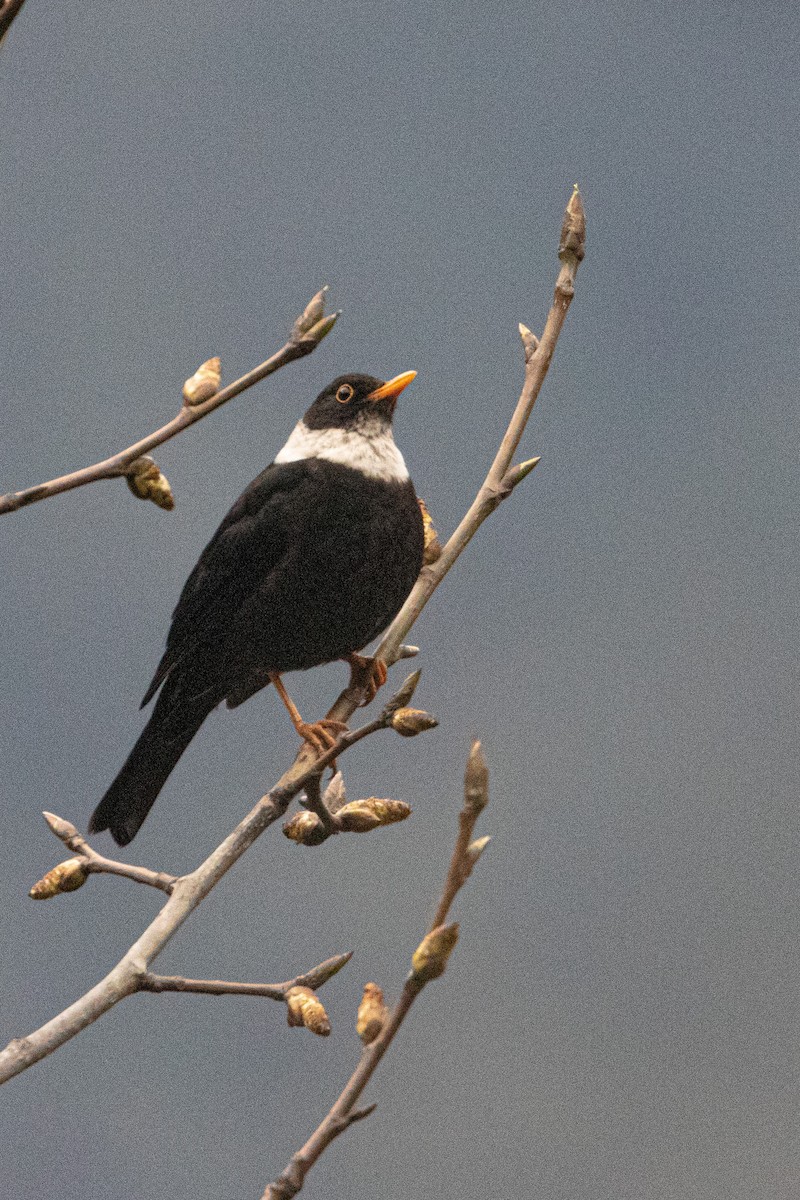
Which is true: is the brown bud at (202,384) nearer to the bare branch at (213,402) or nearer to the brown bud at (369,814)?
the bare branch at (213,402)

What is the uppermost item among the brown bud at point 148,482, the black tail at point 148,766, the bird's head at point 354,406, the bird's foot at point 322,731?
the bird's head at point 354,406

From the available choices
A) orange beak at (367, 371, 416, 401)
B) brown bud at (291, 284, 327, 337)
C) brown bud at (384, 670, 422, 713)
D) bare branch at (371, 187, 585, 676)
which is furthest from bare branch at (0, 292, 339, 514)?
orange beak at (367, 371, 416, 401)

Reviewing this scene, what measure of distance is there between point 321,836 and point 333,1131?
125 centimetres

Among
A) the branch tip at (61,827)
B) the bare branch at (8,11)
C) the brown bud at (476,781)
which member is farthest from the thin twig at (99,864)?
the bare branch at (8,11)

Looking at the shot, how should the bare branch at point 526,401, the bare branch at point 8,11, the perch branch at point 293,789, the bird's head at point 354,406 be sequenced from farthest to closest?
the bird's head at point 354,406
the bare branch at point 526,401
the perch branch at point 293,789
the bare branch at point 8,11

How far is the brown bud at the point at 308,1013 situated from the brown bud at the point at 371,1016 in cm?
81

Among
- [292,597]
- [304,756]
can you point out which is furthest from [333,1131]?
[292,597]

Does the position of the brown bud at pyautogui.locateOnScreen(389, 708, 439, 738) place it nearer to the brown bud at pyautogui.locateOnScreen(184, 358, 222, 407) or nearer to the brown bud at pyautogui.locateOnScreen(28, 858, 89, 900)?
the brown bud at pyautogui.locateOnScreen(184, 358, 222, 407)

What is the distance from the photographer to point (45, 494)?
103 inches

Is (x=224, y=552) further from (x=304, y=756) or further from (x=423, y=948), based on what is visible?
(x=423, y=948)

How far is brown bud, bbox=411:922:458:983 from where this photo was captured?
218 cm

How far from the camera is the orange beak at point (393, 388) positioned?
5.16 metres

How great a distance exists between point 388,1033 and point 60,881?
4.53 ft

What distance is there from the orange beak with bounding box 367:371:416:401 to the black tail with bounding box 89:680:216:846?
137 cm
